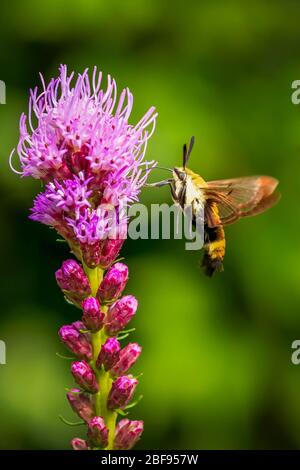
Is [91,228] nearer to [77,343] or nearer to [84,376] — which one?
[77,343]

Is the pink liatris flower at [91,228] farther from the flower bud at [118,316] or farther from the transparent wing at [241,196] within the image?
the transparent wing at [241,196]

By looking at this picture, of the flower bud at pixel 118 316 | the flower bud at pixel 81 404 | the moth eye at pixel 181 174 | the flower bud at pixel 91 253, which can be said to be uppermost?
the moth eye at pixel 181 174

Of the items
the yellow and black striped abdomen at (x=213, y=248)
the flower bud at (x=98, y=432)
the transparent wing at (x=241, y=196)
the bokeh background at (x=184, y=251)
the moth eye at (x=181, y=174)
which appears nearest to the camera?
the flower bud at (x=98, y=432)

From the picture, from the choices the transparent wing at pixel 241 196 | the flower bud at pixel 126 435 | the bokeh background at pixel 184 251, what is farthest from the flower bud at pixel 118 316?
the bokeh background at pixel 184 251

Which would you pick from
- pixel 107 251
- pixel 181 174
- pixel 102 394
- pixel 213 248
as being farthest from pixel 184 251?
pixel 102 394

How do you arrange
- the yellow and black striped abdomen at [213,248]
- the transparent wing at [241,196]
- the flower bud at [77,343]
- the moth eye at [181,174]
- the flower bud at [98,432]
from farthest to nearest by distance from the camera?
1. the yellow and black striped abdomen at [213,248]
2. the moth eye at [181,174]
3. the transparent wing at [241,196]
4. the flower bud at [77,343]
5. the flower bud at [98,432]

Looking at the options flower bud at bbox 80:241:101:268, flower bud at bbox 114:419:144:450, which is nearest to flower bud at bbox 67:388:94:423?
flower bud at bbox 114:419:144:450

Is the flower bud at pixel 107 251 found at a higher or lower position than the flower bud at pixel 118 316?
higher
